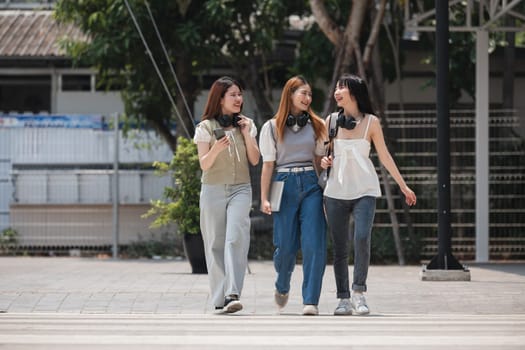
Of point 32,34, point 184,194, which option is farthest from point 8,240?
point 184,194

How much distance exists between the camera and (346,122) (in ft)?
31.7

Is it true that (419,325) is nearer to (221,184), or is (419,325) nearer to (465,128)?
(221,184)

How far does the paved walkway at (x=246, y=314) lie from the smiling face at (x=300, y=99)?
1.69 m

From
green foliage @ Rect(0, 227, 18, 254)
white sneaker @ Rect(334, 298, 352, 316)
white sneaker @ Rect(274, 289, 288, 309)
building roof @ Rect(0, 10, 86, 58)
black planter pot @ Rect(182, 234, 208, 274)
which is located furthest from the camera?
building roof @ Rect(0, 10, 86, 58)

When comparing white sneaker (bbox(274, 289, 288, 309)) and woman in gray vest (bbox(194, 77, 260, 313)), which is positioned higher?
woman in gray vest (bbox(194, 77, 260, 313))

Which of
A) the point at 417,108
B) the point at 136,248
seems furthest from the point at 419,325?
the point at 417,108

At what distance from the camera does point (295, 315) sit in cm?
954

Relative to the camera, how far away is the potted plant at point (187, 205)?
14.4 m

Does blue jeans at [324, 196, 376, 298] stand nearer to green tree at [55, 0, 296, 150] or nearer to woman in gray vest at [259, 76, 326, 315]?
woman in gray vest at [259, 76, 326, 315]

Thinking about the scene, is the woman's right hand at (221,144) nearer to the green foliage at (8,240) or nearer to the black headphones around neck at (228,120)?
the black headphones around neck at (228,120)

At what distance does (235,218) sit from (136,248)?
9.57 metres

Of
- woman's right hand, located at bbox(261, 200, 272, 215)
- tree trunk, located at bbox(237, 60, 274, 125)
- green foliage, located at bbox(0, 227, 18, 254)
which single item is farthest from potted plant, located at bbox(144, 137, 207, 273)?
tree trunk, located at bbox(237, 60, 274, 125)

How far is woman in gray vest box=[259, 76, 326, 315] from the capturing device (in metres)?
9.63

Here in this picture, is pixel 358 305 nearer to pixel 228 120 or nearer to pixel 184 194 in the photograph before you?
pixel 228 120
